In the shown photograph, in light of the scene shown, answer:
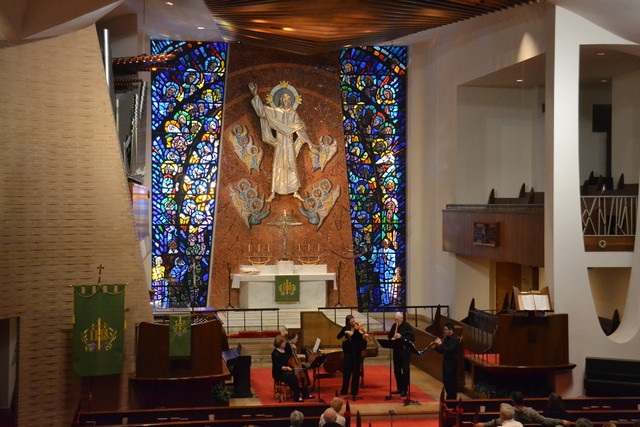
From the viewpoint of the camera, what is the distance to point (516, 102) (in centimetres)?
1919

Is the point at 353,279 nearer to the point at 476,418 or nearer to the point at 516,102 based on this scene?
the point at 516,102

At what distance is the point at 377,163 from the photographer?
21.5 metres

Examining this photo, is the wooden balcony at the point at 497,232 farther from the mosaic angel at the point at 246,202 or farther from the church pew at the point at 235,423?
the church pew at the point at 235,423

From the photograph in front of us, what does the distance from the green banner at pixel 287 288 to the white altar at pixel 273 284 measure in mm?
124

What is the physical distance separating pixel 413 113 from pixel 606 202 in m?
7.03

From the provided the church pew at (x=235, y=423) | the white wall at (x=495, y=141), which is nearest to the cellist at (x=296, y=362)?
the church pew at (x=235, y=423)

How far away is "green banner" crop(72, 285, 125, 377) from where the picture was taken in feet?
38.3

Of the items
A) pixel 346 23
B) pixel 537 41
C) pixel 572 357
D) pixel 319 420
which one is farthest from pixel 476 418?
pixel 346 23

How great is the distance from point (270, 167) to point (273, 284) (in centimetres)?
287

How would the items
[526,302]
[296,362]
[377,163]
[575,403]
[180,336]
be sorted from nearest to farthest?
[575,403] < [180,336] < [296,362] < [526,302] < [377,163]

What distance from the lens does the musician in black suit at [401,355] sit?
1341 cm

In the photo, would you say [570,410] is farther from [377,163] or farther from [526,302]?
Answer: [377,163]

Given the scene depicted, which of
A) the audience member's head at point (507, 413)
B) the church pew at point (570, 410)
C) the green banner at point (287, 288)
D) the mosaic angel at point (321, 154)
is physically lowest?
the church pew at point (570, 410)

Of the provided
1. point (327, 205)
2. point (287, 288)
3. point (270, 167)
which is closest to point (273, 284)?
point (287, 288)
